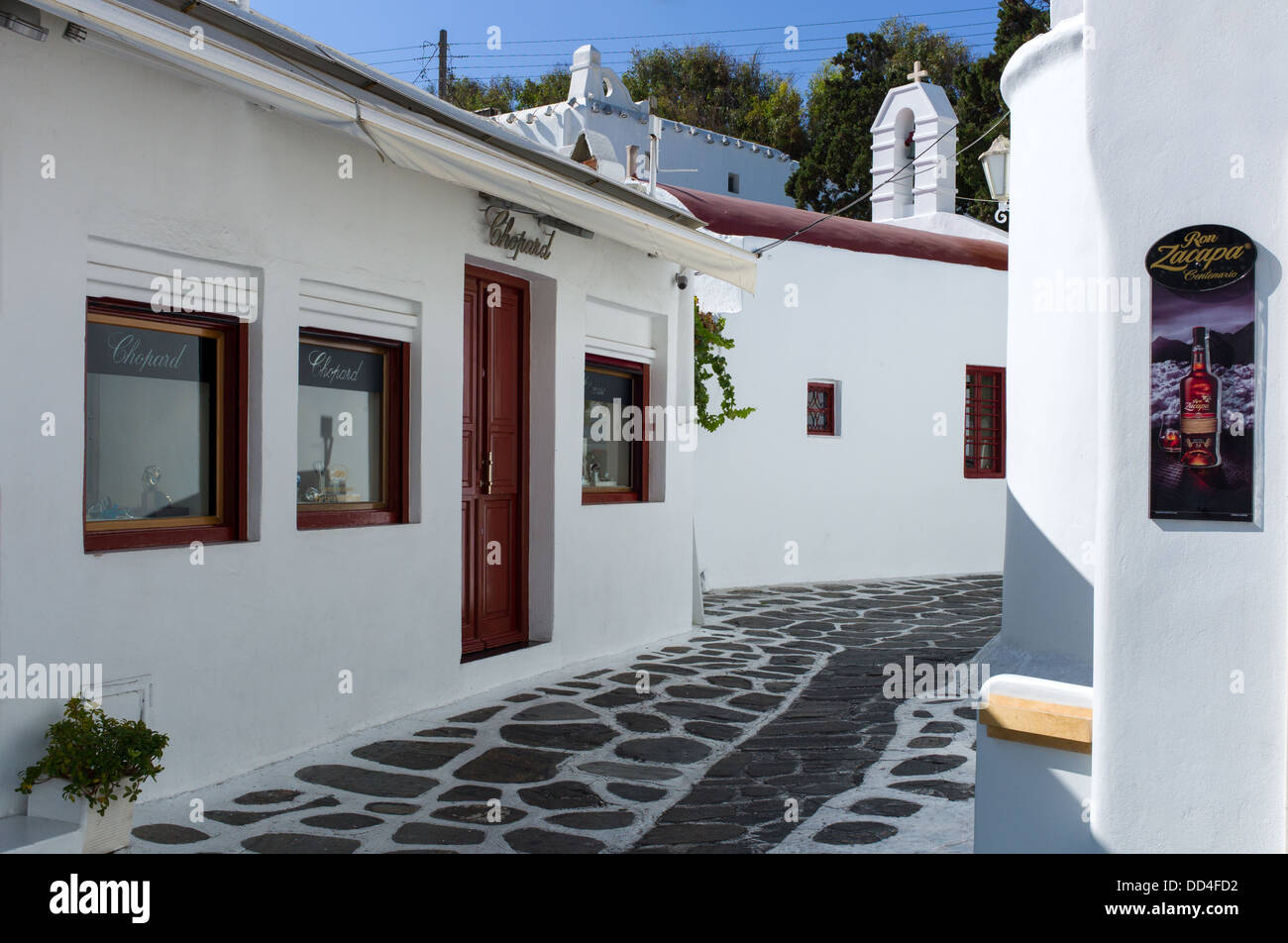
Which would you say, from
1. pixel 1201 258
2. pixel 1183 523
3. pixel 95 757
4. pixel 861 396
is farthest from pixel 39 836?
pixel 861 396

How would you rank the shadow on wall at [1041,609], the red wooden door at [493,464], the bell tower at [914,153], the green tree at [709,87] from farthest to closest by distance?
1. the green tree at [709,87]
2. the bell tower at [914,153]
3. the red wooden door at [493,464]
4. the shadow on wall at [1041,609]

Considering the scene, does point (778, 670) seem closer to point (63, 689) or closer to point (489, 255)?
point (489, 255)

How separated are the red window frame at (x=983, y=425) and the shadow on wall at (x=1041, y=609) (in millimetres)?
8225

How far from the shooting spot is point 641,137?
23.9 metres

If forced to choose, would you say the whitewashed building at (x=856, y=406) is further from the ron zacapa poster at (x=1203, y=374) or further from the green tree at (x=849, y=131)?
the green tree at (x=849, y=131)

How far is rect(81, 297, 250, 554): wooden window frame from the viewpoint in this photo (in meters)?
5.14

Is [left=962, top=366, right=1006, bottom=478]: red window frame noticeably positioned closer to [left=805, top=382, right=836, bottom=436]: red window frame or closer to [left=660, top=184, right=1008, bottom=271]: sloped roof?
[left=660, top=184, right=1008, bottom=271]: sloped roof

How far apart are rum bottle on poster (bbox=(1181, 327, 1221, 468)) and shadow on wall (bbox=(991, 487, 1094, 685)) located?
3.46m

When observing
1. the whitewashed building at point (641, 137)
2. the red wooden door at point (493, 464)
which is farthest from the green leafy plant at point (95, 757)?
the whitewashed building at point (641, 137)

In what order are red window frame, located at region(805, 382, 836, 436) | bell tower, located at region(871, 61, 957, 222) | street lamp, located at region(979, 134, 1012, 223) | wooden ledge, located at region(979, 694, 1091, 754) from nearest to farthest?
1. wooden ledge, located at region(979, 694, 1091, 754)
2. street lamp, located at region(979, 134, 1012, 223)
3. red window frame, located at region(805, 382, 836, 436)
4. bell tower, located at region(871, 61, 957, 222)

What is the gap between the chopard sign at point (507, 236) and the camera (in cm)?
744

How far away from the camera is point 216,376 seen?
5629 millimetres

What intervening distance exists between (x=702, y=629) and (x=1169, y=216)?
746 cm

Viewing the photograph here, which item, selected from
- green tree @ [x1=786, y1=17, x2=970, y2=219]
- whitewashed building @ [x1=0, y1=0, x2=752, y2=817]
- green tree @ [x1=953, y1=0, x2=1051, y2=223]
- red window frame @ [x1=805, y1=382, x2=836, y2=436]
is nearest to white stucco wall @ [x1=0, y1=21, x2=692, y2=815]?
whitewashed building @ [x1=0, y1=0, x2=752, y2=817]
